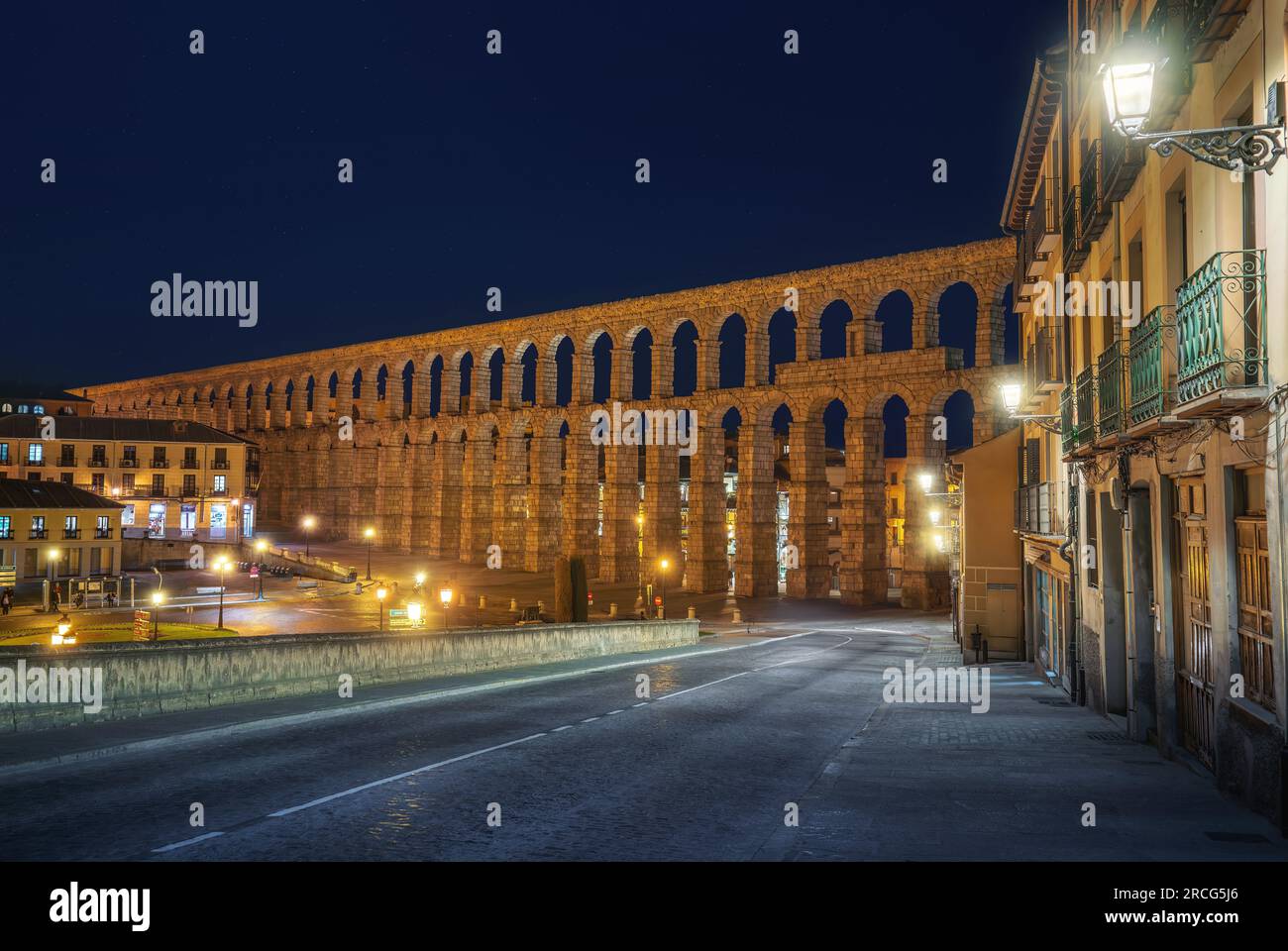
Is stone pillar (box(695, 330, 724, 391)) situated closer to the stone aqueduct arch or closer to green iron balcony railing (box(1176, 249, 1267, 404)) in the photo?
the stone aqueduct arch

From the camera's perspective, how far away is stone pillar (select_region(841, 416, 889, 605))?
187 ft

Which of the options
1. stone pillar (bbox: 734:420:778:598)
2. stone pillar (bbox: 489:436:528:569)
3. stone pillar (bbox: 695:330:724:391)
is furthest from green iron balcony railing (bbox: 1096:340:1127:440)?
stone pillar (bbox: 489:436:528:569)

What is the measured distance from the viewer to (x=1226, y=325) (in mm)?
10102

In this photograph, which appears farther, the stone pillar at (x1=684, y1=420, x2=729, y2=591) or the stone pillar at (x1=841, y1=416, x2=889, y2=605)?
the stone pillar at (x1=684, y1=420, x2=729, y2=591)

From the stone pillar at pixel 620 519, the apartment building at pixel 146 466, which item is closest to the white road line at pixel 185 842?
the stone pillar at pixel 620 519

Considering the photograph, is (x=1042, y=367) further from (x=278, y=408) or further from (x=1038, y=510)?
(x=278, y=408)

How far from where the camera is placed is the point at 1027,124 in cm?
2581

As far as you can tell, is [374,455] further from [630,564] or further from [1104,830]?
[1104,830]

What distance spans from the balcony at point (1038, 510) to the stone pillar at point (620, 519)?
41529 millimetres

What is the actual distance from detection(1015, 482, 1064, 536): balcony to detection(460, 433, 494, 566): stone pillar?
5647 cm

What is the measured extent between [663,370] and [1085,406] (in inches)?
2056

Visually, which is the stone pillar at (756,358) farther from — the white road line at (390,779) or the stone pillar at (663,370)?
the white road line at (390,779)

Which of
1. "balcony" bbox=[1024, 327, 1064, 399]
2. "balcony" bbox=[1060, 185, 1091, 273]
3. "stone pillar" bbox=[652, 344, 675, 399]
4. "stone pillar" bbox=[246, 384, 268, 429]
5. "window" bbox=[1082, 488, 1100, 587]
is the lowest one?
"window" bbox=[1082, 488, 1100, 587]

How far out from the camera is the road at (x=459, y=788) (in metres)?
8.77
